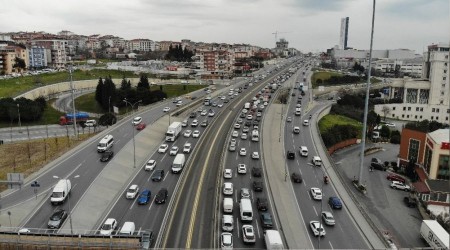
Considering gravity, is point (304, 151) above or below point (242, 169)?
above

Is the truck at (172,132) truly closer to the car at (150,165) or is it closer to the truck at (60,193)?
the car at (150,165)

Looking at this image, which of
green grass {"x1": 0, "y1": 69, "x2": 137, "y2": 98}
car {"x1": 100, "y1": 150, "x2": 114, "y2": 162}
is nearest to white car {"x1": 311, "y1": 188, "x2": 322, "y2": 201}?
car {"x1": 100, "y1": 150, "x2": 114, "y2": 162}

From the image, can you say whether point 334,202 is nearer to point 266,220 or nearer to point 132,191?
point 266,220

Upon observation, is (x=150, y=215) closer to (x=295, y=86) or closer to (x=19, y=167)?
(x=19, y=167)

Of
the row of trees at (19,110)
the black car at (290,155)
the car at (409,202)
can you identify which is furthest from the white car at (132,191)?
the row of trees at (19,110)

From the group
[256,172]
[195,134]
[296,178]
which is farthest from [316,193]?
[195,134]

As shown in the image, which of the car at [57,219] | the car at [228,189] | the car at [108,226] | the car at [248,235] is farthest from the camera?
the car at [228,189]
